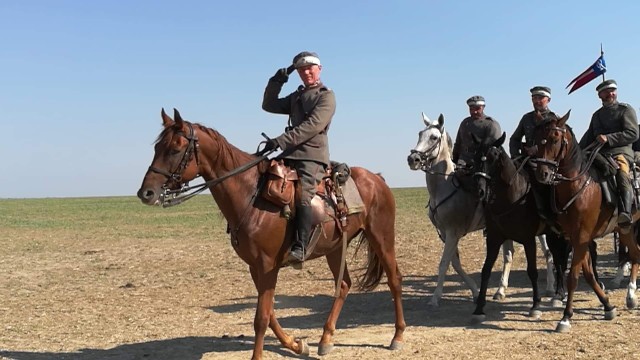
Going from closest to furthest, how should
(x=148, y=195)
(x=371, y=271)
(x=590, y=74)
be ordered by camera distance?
(x=148, y=195) < (x=371, y=271) < (x=590, y=74)

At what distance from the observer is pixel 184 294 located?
1235cm

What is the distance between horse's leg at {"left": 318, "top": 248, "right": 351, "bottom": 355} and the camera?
7.54m

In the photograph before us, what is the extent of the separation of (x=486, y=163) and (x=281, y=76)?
12.1 feet

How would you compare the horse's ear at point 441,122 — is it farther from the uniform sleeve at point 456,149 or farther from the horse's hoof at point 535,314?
the horse's hoof at point 535,314

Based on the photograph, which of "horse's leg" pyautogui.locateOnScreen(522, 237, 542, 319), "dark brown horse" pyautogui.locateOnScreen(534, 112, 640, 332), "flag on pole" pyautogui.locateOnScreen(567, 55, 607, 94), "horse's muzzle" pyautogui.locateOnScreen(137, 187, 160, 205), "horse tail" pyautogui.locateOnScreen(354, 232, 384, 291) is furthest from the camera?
"flag on pole" pyautogui.locateOnScreen(567, 55, 607, 94)

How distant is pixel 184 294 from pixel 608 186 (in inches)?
323

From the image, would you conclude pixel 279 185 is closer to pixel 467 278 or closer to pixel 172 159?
pixel 172 159

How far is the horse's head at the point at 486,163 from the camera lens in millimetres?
8992

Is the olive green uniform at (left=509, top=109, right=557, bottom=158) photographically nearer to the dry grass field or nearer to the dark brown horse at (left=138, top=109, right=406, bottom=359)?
the dry grass field

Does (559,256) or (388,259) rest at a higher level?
(388,259)

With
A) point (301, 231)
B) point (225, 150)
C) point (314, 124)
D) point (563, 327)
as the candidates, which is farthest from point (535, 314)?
point (225, 150)

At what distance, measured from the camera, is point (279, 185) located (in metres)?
6.63

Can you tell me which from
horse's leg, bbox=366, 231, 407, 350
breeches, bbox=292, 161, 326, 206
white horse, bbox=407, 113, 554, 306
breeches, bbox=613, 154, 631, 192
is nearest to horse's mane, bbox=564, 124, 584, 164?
breeches, bbox=613, 154, 631, 192

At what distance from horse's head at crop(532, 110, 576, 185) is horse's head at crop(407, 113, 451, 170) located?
2296 mm
